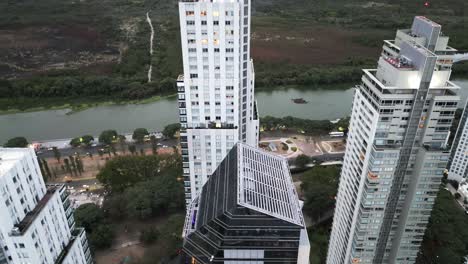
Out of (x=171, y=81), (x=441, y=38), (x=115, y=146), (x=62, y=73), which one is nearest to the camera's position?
(x=441, y=38)

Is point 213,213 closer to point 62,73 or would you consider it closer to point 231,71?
point 231,71

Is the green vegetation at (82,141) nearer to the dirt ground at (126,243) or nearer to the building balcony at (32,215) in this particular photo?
the dirt ground at (126,243)

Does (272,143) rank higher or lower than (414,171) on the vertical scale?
lower

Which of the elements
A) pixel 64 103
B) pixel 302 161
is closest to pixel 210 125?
pixel 302 161

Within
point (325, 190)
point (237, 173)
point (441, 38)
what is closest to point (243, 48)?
point (237, 173)

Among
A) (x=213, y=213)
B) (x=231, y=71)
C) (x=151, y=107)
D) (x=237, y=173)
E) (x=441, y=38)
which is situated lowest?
(x=151, y=107)

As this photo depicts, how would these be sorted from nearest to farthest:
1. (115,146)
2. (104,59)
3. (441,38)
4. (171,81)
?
(441,38), (115,146), (171,81), (104,59)

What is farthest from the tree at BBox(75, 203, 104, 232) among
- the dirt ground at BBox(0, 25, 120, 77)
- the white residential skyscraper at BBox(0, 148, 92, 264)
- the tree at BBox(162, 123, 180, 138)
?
the dirt ground at BBox(0, 25, 120, 77)

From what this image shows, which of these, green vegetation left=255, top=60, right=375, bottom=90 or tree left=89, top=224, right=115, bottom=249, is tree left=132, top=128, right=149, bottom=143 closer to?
tree left=89, top=224, right=115, bottom=249
